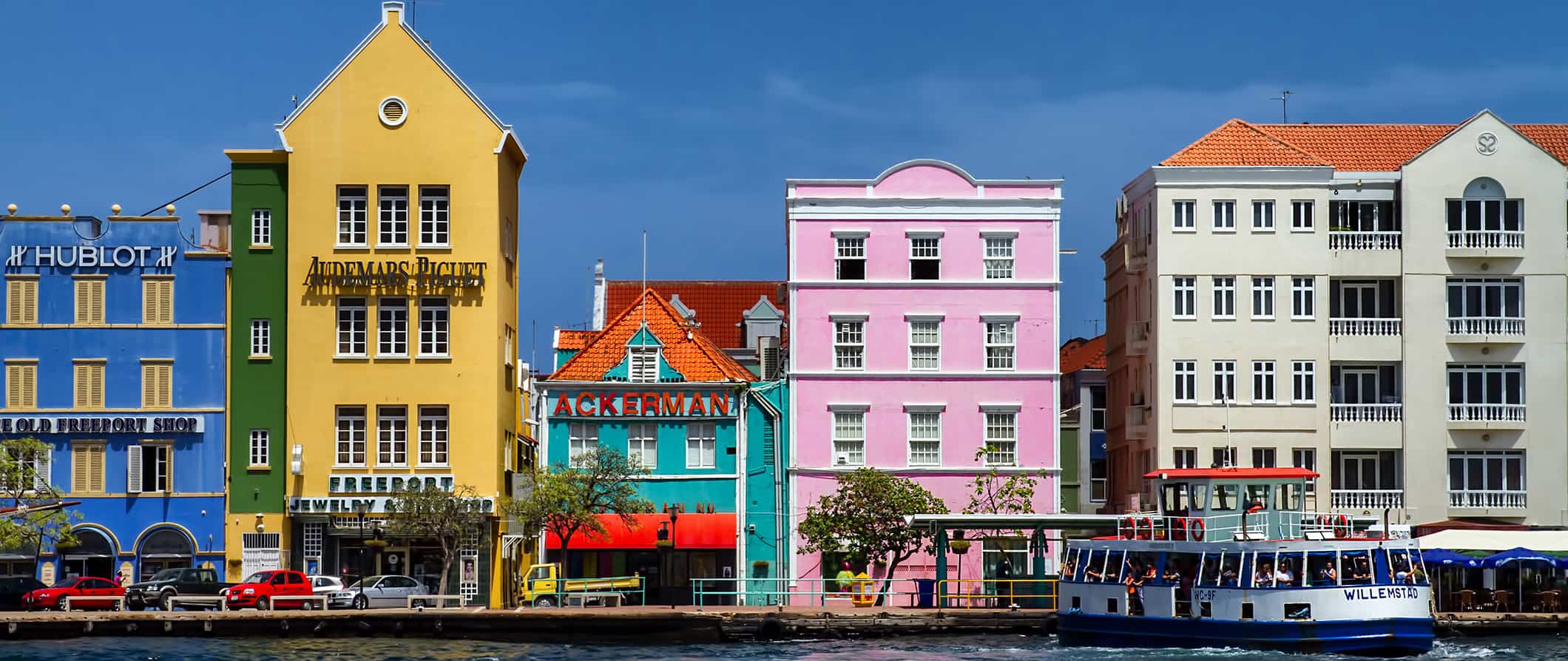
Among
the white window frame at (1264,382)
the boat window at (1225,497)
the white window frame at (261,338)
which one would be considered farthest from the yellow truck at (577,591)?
the white window frame at (1264,382)

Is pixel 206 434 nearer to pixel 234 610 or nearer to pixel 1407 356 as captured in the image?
pixel 234 610

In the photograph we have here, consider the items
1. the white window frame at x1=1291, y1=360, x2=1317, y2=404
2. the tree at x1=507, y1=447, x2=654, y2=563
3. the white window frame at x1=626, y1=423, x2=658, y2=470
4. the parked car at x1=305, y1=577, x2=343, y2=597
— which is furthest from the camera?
the white window frame at x1=626, y1=423, x2=658, y2=470

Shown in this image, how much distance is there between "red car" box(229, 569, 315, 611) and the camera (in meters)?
70.6

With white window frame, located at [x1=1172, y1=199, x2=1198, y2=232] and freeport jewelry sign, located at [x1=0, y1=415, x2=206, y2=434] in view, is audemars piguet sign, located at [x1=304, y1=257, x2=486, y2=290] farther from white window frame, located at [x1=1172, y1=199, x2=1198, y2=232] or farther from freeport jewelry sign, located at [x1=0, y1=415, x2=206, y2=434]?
white window frame, located at [x1=1172, y1=199, x2=1198, y2=232]

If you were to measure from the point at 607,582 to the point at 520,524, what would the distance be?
18.4ft

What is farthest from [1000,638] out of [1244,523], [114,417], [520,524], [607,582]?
[114,417]

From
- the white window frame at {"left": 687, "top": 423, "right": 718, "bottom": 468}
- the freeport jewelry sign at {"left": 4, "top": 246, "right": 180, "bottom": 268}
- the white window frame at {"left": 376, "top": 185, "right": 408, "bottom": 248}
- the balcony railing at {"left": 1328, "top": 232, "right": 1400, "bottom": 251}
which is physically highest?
the white window frame at {"left": 376, "top": 185, "right": 408, "bottom": 248}

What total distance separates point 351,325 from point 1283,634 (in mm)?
33940

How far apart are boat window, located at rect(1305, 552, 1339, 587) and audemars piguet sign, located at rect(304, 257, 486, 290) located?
30.9 m

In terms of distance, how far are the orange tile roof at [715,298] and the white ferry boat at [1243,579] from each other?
3877 cm

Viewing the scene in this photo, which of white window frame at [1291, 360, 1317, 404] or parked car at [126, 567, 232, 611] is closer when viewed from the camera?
parked car at [126, 567, 232, 611]

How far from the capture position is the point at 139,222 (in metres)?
77.5

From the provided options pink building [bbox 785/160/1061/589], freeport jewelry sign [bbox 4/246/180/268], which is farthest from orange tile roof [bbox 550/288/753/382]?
freeport jewelry sign [bbox 4/246/180/268]

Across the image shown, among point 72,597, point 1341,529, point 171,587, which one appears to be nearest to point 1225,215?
point 1341,529
